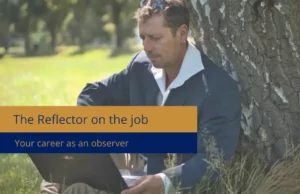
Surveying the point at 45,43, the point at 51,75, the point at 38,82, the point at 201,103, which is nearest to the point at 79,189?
the point at 201,103

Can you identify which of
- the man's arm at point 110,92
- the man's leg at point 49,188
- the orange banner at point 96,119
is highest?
the man's arm at point 110,92

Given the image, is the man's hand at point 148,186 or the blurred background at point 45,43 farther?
the blurred background at point 45,43

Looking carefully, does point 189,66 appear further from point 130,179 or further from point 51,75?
point 51,75

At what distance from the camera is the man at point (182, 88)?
290 centimetres

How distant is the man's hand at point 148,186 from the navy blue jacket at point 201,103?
0.20 feet

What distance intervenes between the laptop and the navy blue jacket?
22cm

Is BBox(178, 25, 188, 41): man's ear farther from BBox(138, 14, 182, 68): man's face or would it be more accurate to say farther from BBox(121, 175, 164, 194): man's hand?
BBox(121, 175, 164, 194): man's hand

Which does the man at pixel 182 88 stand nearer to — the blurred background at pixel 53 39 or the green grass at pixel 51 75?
the blurred background at pixel 53 39

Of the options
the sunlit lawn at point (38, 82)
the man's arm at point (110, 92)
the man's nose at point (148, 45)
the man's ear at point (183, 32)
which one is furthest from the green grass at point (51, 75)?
the man's ear at point (183, 32)

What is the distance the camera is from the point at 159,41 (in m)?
2.97

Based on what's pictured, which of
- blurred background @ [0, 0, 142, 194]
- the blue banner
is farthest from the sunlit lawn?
the blue banner

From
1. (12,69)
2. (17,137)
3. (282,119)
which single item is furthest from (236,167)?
(12,69)

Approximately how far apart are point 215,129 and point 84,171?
1.80 feet

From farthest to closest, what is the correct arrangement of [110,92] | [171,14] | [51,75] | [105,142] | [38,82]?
[51,75]
[38,82]
[110,92]
[105,142]
[171,14]
